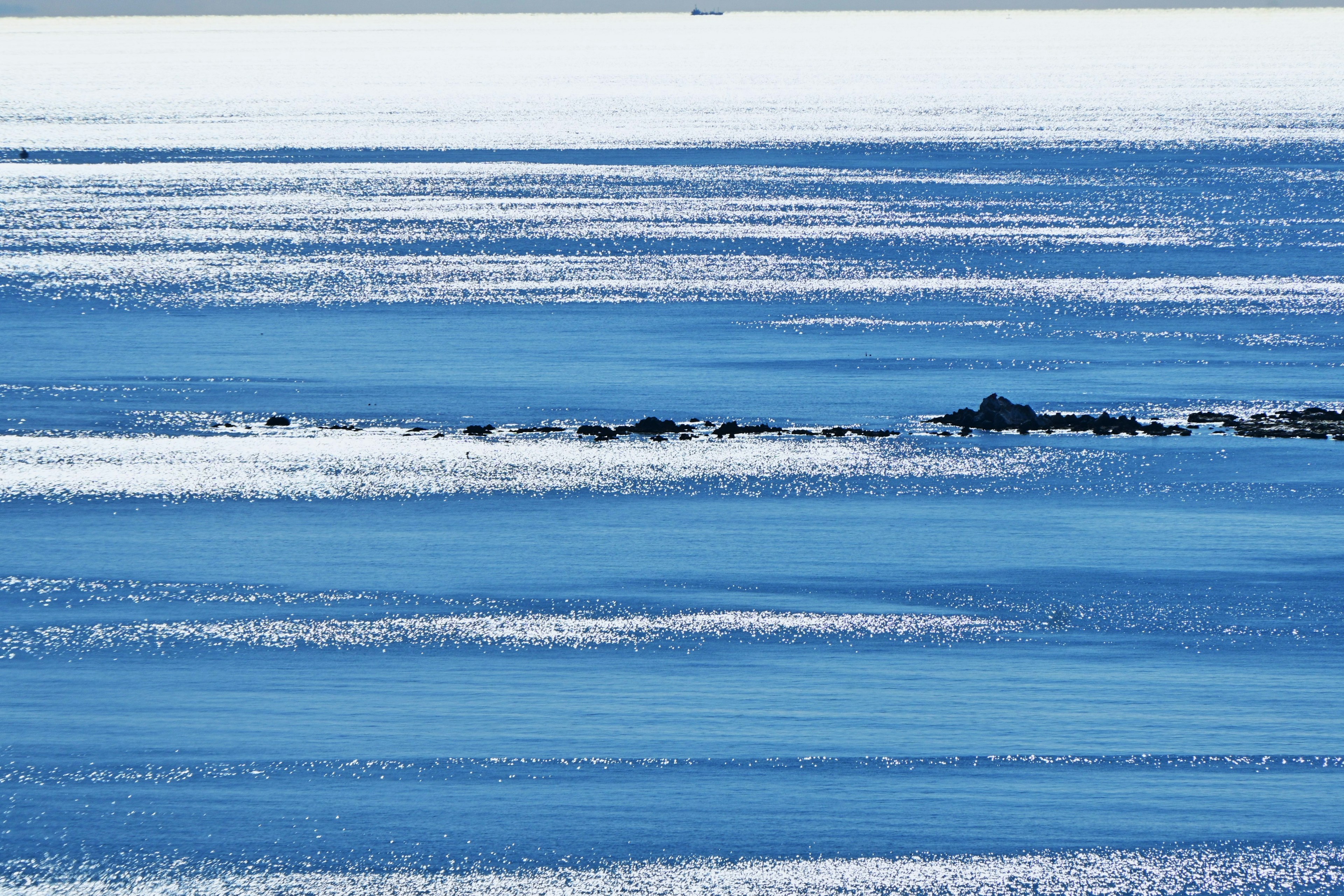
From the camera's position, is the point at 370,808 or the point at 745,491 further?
the point at 745,491

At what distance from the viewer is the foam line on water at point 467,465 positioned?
1293 inches

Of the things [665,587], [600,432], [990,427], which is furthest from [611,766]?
[990,427]

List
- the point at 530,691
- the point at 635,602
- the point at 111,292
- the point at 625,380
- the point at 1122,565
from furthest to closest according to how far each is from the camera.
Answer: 1. the point at 111,292
2. the point at 625,380
3. the point at 1122,565
4. the point at 635,602
5. the point at 530,691

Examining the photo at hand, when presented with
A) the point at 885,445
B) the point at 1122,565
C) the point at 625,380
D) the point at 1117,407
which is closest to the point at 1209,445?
the point at 1117,407

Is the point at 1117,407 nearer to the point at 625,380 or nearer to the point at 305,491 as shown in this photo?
the point at 625,380

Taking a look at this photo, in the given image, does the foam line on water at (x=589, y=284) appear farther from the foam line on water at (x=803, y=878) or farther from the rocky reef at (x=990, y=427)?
the foam line on water at (x=803, y=878)

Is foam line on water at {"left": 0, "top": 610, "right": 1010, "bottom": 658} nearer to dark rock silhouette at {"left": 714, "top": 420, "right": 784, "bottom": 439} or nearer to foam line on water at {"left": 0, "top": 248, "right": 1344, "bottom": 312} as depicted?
dark rock silhouette at {"left": 714, "top": 420, "right": 784, "bottom": 439}

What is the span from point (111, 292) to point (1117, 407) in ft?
114

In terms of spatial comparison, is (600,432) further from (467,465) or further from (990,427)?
(990,427)

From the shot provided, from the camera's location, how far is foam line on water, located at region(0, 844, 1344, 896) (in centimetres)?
1692

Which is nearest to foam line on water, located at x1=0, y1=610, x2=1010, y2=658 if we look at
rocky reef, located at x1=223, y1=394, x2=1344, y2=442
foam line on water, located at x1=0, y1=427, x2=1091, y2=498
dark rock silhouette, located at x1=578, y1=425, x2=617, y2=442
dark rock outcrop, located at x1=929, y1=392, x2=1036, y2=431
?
foam line on water, located at x1=0, y1=427, x2=1091, y2=498

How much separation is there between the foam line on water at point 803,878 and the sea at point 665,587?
51 millimetres

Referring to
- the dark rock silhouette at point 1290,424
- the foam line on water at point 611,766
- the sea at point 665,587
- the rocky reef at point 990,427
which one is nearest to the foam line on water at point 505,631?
the sea at point 665,587

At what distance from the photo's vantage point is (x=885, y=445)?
117ft
